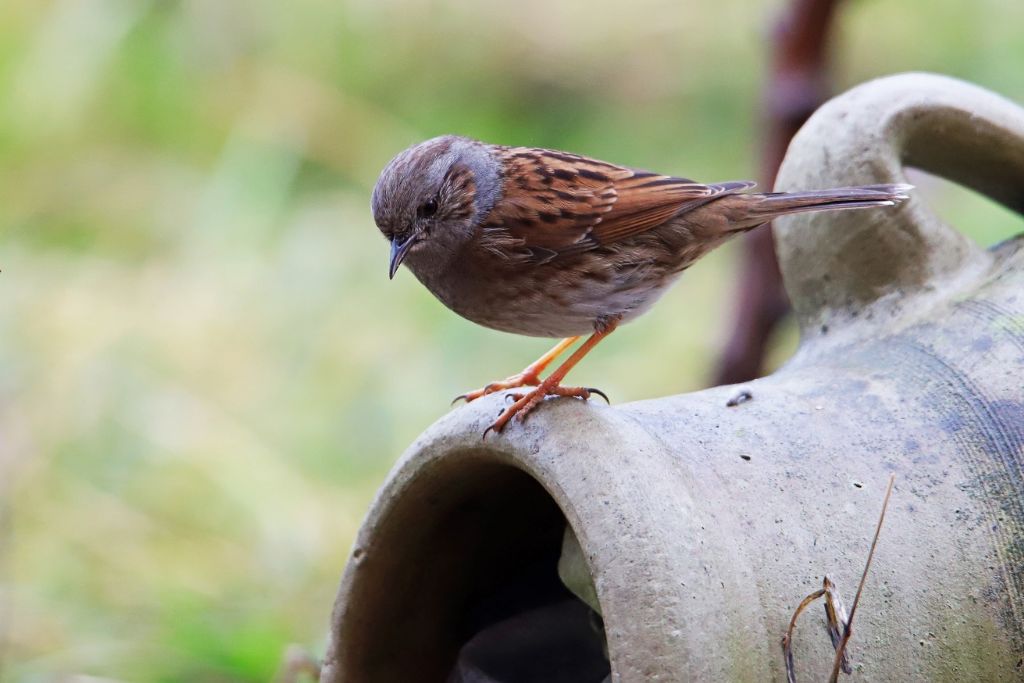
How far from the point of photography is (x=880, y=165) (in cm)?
256

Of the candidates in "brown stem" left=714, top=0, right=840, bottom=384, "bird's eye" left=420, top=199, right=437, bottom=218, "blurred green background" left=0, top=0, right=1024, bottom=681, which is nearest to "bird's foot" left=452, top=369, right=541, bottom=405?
"bird's eye" left=420, top=199, right=437, bottom=218

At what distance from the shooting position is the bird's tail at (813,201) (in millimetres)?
2475

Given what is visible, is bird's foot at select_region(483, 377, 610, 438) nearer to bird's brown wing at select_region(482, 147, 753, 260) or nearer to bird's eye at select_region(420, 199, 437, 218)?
bird's brown wing at select_region(482, 147, 753, 260)

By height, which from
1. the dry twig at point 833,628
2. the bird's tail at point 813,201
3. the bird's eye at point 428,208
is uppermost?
the bird's eye at point 428,208

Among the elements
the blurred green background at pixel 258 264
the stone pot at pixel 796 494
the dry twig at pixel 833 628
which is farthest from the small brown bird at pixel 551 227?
the blurred green background at pixel 258 264

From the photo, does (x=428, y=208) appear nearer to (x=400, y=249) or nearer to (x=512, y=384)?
(x=400, y=249)

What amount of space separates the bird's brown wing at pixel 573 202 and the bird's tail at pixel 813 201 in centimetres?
8

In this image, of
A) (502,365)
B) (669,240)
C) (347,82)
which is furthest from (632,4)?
(669,240)

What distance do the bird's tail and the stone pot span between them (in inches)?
2.7

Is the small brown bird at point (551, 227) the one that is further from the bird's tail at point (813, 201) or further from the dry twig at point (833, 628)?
the dry twig at point (833, 628)

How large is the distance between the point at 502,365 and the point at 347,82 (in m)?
2.05

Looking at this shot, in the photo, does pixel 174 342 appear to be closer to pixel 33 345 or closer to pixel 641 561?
pixel 33 345

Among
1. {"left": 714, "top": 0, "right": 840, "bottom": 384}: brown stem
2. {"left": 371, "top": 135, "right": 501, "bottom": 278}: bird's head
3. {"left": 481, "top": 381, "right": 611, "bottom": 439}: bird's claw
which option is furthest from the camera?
{"left": 714, "top": 0, "right": 840, "bottom": 384}: brown stem

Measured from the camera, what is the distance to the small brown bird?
2.55m
